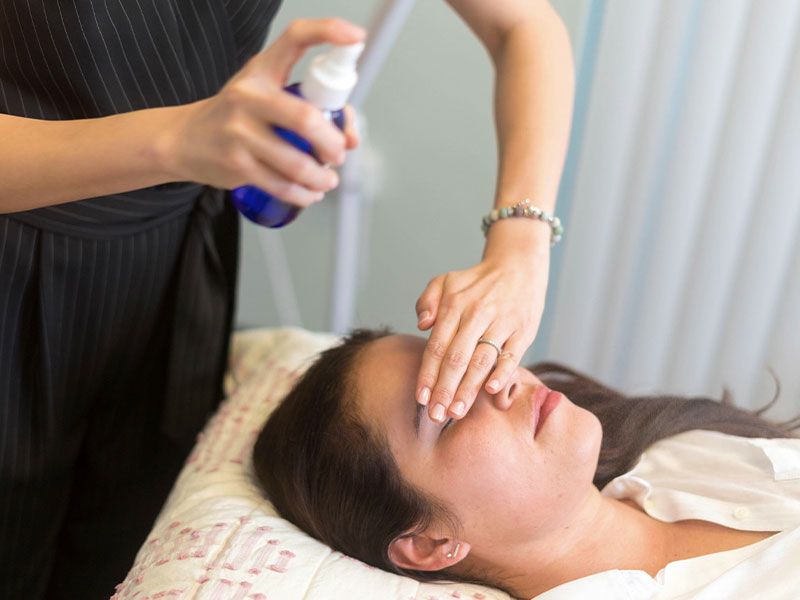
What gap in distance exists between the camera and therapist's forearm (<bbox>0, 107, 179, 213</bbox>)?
28.0 inches

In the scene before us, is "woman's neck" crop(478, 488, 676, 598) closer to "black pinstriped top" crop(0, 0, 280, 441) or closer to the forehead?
the forehead

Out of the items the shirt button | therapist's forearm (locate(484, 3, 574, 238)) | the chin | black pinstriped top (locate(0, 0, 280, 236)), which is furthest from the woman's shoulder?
black pinstriped top (locate(0, 0, 280, 236))

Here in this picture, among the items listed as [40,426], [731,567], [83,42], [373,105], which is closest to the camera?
[83,42]

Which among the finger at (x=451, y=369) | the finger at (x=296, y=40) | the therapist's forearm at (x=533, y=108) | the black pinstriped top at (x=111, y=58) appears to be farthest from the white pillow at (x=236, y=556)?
the finger at (x=296, y=40)

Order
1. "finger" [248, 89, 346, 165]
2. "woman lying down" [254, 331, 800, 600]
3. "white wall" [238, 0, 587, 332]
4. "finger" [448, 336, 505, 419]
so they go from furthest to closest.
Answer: "white wall" [238, 0, 587, 332] → "woman lying down" [254, 331, 800, 600] → "finger" [448, 336, 505, 419] → "finger" [248, 89, 346, 165]

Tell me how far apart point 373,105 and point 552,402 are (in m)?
1.35

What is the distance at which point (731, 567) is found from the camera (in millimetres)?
1133

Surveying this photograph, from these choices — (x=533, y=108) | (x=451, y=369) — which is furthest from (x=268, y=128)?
(x=533, y=108)

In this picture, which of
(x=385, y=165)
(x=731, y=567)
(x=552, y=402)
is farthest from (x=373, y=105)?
(x=731, y=567)

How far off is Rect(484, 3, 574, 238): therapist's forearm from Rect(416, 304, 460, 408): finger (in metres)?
0.25

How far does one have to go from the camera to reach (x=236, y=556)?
3.67 ft

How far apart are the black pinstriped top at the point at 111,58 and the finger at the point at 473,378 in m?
0.56

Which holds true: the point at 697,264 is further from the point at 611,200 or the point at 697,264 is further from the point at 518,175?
the point at 518,175

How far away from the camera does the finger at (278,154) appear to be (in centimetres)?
65
